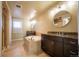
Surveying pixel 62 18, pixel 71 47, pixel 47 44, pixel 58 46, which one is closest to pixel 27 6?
pixel 62 18

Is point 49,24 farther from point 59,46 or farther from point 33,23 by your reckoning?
point 59,46

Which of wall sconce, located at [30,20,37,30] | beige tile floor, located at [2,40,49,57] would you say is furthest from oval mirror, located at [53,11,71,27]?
beige tile floor, located at [2,40,49,57]

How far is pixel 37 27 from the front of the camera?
5.56 ft

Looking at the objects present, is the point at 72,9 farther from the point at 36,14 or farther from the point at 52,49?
the point at 52,49

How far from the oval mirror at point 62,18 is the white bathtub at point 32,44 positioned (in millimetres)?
387

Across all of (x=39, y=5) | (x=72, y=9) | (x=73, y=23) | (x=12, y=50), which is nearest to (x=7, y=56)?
(x=12, y=50)

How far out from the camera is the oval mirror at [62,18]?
5.57 feet

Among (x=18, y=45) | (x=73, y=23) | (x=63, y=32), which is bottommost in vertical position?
(x=18, y=45)

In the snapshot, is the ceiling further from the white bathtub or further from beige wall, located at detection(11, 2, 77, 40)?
the white bathtub

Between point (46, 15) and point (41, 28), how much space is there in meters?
0.23

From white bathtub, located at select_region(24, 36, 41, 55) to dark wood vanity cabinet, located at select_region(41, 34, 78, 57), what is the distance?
70 mm

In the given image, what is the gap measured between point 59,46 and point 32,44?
0.44 meters

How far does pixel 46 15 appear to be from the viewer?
5.68 ft

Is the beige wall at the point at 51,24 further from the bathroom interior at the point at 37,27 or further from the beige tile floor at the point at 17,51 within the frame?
the beige tile floor at the point at 17,51
